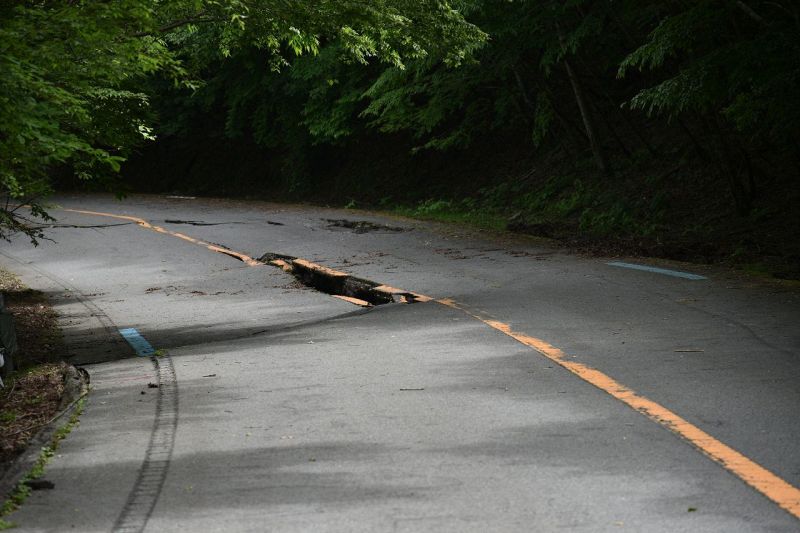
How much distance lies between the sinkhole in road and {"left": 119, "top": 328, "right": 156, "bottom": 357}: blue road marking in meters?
2.73

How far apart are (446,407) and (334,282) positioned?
8204mm

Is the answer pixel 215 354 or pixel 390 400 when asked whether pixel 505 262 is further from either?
pixel 390 400

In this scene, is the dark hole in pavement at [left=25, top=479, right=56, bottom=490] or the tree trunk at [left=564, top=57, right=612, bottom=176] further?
the tree trunk at [left=564, top=57, right=612, bottom=176]

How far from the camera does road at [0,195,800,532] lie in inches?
187

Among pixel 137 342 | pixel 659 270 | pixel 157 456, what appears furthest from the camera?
pixel 659 270

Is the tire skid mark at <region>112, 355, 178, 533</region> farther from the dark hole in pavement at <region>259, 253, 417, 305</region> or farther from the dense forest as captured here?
the dark hole in pavement at <region>259, 253, 417, 305</region>

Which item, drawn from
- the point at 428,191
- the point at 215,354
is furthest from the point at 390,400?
the point at 428,191

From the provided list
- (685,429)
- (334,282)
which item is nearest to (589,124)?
(334,282)

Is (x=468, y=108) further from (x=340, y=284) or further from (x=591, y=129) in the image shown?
(x=340, y=284)

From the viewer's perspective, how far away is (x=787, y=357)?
313 inches

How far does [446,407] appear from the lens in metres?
6.70

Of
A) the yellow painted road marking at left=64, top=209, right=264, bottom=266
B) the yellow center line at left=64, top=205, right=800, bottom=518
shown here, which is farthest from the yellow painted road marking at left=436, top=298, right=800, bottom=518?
the yellow painted road marking at left=64, top=209, right=264, bottom=266

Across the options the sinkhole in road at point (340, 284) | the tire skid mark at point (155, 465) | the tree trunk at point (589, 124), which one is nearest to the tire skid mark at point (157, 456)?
the tire skid mark at point (155, 465)

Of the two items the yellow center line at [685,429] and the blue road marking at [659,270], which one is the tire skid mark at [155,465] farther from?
the blue road marking at [659,270]
